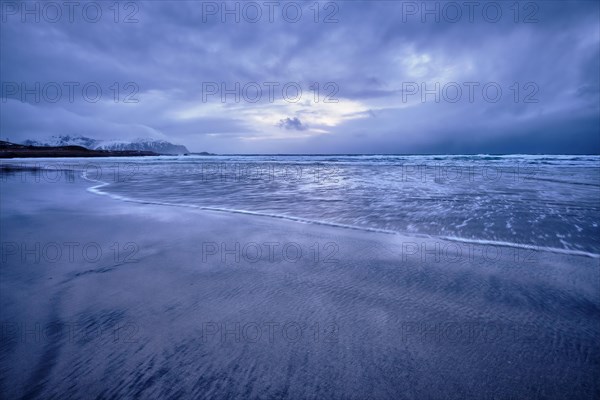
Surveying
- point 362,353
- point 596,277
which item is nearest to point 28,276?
point 362,353

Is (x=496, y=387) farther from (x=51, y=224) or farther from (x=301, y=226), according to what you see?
(x=51, y=224)

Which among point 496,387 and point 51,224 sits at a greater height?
point 51,224

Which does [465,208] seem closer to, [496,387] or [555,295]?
[555,295]

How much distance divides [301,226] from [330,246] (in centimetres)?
131

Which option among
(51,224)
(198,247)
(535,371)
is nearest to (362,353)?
(535,371)

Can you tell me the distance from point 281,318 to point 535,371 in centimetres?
177

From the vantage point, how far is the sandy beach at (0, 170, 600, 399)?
1746 millimetres

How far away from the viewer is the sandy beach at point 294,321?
1.75 meters

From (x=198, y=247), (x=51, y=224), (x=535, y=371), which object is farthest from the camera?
(x=51, y=224)

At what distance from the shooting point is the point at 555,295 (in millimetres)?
2865

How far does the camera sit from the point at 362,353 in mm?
1992

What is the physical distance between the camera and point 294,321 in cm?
237

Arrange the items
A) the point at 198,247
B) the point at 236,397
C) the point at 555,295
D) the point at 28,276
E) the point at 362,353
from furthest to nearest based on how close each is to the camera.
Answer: the point at 198,247 → the point at 28,276 → the point at 555,295 → the point at 362,353 → the point at 236,397

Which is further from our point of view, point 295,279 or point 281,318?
point 295,279
